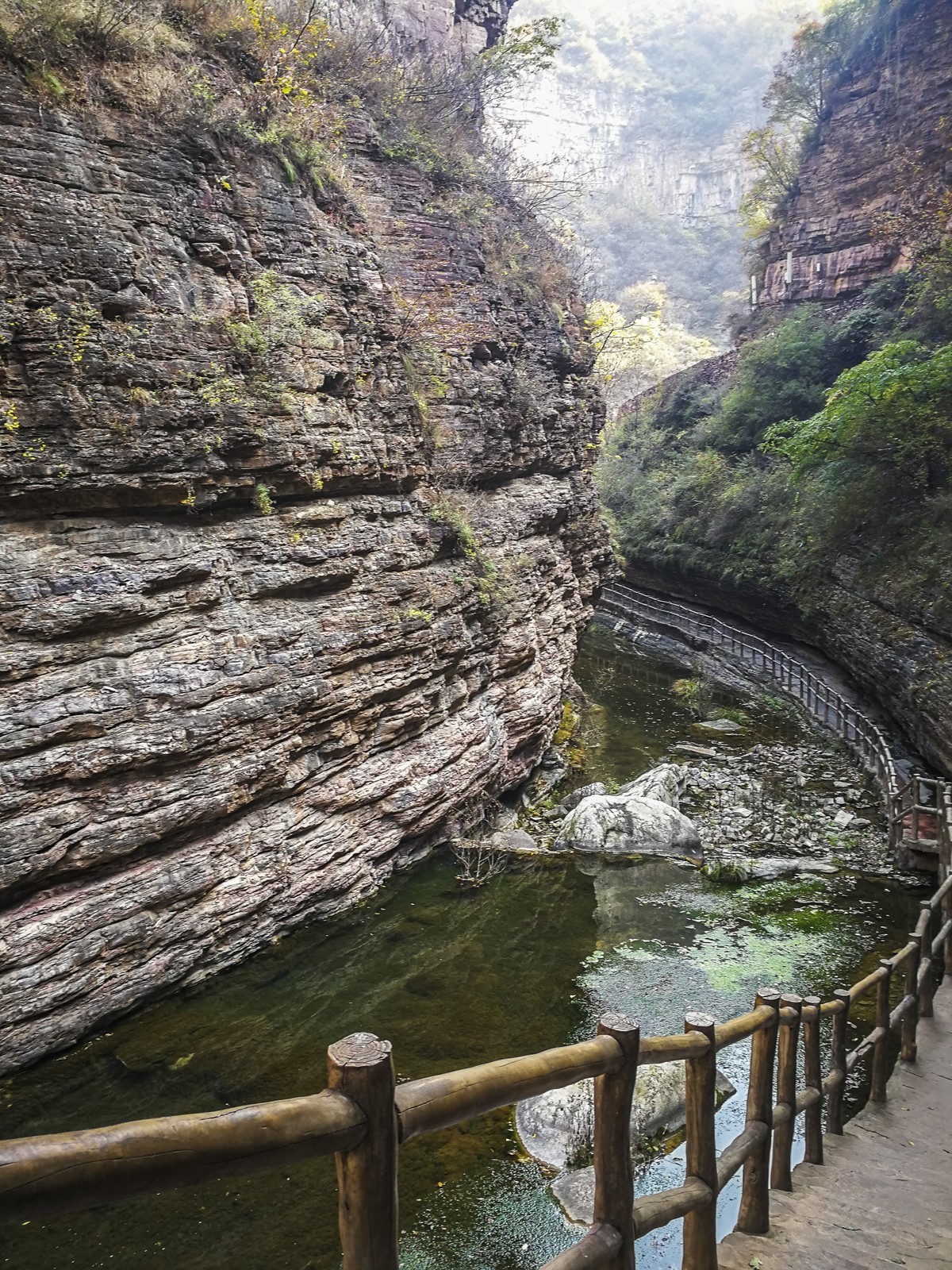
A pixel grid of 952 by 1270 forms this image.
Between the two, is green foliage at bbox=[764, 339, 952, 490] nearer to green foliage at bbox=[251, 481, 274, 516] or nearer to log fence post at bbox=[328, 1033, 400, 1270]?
green foliage at bbox=[251, 481, 274, 516]

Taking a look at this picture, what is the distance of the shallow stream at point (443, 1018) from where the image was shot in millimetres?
4941

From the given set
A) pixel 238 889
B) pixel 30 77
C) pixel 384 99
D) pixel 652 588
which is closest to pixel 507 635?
pixel 238 889

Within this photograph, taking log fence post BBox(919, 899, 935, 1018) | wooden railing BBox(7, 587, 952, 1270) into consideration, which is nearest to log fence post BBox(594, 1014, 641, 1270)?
wooden railing BBox(7, 587, 952, 1270)

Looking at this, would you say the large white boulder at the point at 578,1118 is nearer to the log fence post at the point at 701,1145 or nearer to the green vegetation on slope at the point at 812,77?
the log fence post at the point at 701,1145

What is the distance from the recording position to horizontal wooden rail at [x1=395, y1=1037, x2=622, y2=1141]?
1.85 metres

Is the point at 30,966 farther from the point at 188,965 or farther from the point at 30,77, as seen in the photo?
the point at 30,77

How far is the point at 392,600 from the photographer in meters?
10.5

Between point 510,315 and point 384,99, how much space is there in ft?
15.4

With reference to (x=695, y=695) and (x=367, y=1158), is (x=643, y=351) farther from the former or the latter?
(x=367, y=1158)

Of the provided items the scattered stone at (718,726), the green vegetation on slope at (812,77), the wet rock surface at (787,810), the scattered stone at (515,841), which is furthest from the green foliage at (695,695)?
the green vegetation on slope at (812,77)

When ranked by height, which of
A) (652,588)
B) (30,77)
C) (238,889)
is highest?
(30,77)

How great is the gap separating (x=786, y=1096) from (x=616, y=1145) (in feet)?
6.12

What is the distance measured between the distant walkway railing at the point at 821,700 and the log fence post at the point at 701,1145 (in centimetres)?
987

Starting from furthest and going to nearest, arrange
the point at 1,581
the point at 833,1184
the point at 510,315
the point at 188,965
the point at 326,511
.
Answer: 1. the point at 510,315
2. the point at 326,511
3. the point at 188,965
4. the point at 1,581
5. the point at 833,1184
